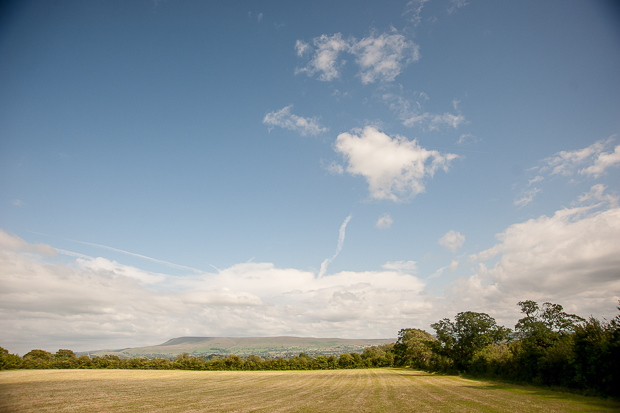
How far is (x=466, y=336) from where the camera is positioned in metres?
66.9

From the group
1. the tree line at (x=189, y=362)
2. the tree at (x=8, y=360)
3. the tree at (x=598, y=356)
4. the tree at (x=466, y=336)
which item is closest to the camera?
the tree at (x=598, y=356)

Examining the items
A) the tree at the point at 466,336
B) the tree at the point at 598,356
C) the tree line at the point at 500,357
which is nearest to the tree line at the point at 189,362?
the tree line at the point at 500,357

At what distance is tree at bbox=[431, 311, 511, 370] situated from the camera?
64.4 metres

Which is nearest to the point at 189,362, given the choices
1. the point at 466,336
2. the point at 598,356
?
the point at 466,336

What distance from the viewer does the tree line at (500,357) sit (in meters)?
26.1

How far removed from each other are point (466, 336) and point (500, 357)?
22.5 meters

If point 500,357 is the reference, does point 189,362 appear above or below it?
below

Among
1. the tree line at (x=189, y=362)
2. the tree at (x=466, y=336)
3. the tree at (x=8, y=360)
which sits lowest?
the tree line at (x=189, y=362)

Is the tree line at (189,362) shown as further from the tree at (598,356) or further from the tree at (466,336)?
the tree at (598,356)

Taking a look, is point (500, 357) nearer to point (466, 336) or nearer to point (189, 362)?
point (466, 336)

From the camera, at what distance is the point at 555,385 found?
→ 105 feet

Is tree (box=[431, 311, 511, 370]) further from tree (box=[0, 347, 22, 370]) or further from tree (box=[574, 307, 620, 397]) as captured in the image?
tree (box=[0, 347, 22, 370])

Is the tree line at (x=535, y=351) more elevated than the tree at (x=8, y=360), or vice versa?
the tree line at (x=535, y=351)

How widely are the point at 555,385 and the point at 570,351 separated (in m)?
5.37
